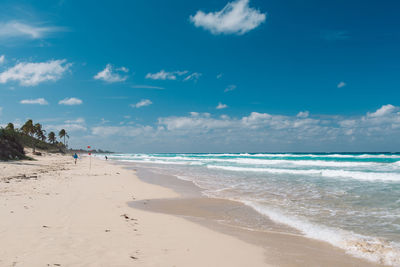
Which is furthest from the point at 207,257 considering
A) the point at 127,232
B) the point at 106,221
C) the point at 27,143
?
the point at 27,143

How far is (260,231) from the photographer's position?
6742 mm

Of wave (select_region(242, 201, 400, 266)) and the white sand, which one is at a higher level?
the white sand

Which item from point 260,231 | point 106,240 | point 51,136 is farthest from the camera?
point 51,136

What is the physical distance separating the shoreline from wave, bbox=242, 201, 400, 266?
8.2 inches

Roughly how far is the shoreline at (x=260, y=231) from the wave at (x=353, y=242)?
208mm

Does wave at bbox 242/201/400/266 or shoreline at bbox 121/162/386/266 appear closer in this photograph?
shoreline at bbox 121/162/386/266

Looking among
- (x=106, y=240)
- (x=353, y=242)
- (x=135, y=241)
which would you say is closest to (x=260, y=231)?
(x=353, y=242)

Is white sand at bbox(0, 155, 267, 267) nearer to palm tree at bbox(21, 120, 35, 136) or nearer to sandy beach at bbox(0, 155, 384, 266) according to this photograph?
sandy beach at bbox(0, 155, 384, 266)

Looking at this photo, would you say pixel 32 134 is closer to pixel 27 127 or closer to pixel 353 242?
pixel 27 127

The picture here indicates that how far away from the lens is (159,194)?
43.0 ft

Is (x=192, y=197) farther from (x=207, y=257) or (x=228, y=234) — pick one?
(x=207, y=257)

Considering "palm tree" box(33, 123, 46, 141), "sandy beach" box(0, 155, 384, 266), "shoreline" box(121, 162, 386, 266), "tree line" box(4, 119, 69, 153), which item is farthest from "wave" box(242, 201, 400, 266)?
"palm tree" box(33, 123, 46, 141)

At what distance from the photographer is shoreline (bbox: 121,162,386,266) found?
482 centimetres

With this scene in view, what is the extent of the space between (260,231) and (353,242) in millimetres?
2174
